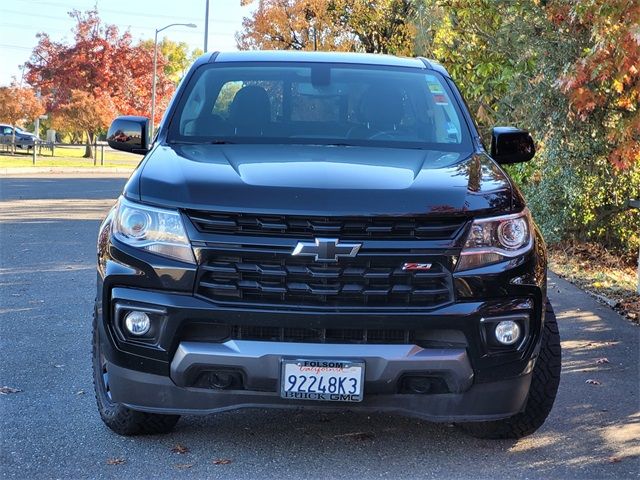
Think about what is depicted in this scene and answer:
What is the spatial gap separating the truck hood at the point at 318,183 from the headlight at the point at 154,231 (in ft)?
0.17

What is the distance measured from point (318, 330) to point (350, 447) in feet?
2.95

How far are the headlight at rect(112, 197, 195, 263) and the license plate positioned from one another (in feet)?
1.95

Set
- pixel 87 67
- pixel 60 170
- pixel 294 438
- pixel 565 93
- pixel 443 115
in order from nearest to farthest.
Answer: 1. pixel 294 438
2. pixel 443 115
3. pixel 565 93
4. pixel 60 170
5. pixel 87 67

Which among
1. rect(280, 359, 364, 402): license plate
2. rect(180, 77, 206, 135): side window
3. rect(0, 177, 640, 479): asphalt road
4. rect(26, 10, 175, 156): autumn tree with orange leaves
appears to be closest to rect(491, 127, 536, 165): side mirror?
rect(0, 177, 640, 479): asphalt road

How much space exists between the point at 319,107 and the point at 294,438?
185 centimetres

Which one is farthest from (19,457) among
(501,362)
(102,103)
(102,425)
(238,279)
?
(102,103)

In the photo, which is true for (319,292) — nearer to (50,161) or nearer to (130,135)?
(130,135)

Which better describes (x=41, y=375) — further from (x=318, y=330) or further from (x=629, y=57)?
(x=629, y=57)

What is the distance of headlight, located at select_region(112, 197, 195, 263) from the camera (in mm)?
3500

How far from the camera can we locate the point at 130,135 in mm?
5078

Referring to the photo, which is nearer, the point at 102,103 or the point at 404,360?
the point at 404,360

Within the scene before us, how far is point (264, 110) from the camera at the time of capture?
4.78 metres

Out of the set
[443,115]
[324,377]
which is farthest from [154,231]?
[443,115]

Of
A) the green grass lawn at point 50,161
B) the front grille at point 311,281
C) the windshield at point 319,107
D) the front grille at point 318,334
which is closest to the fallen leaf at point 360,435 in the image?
the front grille at point 318,334
